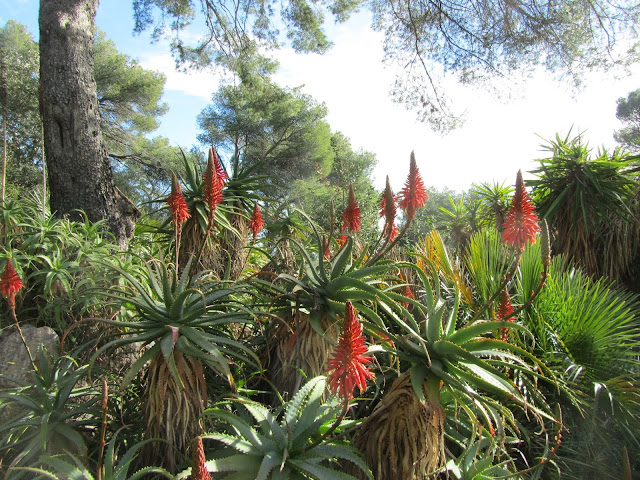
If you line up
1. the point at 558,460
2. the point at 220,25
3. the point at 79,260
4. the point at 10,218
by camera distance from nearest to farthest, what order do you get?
the point at 558,460
the point at 79,260
the point at 10,218
the point at 220,25

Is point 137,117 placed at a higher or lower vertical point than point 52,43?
higher

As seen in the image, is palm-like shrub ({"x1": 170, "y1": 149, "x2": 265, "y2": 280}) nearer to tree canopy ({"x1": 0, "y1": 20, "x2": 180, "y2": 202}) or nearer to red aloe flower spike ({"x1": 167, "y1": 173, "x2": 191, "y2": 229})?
red aloe flower spike ({"x1": 167, "y1": 173, "x2": 191, "y2": 229})

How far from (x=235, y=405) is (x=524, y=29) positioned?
8.39 metres

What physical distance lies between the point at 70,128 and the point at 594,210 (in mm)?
6894

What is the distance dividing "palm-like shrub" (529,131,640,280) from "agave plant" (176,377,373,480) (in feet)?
17.1

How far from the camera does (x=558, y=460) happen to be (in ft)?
10.5

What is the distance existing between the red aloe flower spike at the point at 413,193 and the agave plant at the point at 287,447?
1245 mm

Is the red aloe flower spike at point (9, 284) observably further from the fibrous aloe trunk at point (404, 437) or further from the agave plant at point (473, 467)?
the agave plant at point (473, 467)

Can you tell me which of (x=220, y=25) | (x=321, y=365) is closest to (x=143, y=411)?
(x=321, y=365)

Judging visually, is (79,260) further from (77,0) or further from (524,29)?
(524,29)

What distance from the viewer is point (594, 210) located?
6.30m

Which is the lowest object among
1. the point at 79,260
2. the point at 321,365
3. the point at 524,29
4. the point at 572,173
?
the point at 321,365

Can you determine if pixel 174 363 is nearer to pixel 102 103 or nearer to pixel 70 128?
pixel 70 128

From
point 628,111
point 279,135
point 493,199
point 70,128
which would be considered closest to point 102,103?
point 279,135
